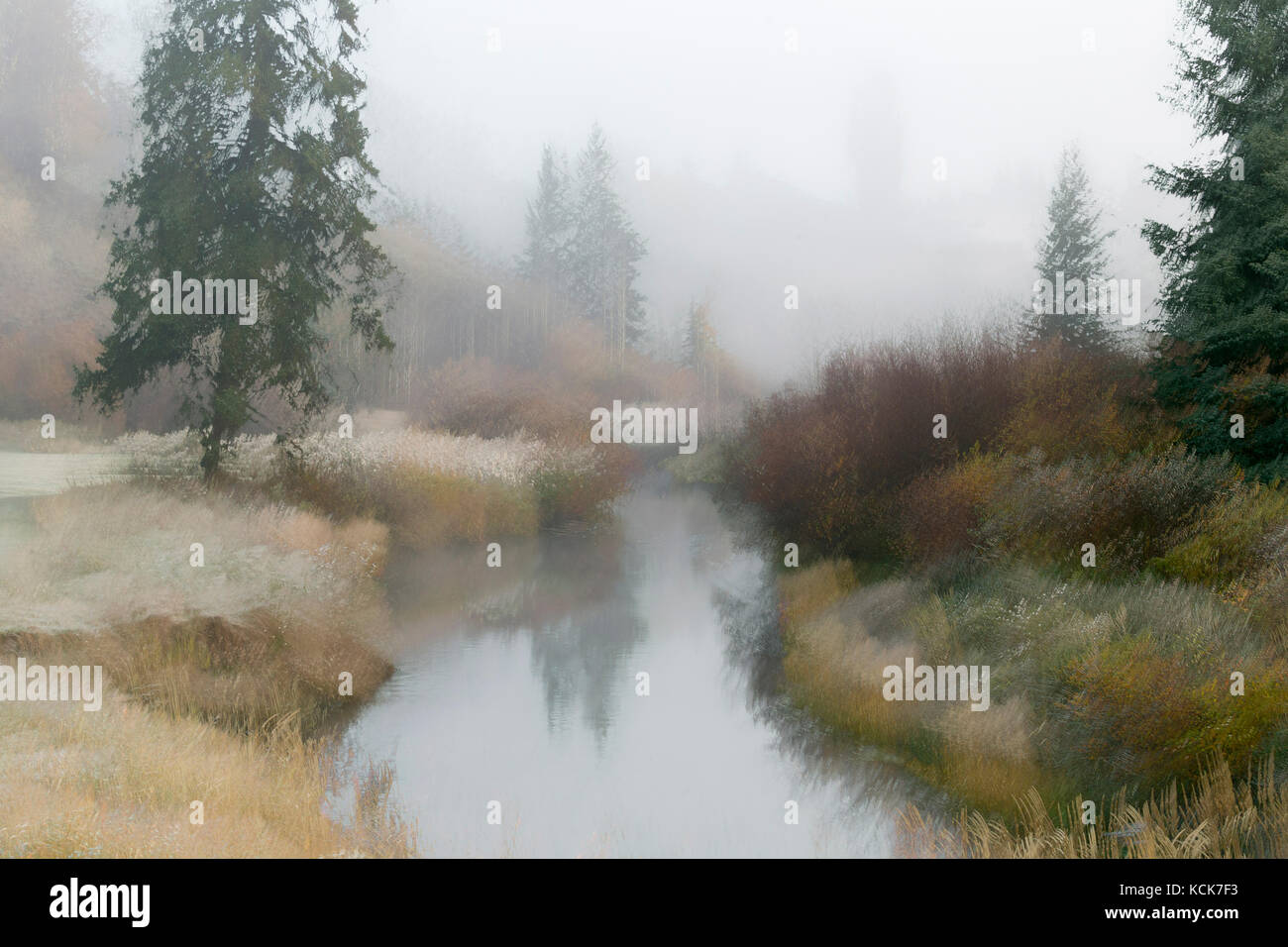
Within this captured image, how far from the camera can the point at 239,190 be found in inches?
590

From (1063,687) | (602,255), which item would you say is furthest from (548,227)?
(1063,687)

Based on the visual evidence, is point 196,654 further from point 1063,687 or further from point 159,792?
point 1063,687

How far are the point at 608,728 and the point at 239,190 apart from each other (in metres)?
10.4

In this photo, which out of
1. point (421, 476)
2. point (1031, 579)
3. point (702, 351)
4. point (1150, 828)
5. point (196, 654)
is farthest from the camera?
point (702, 351)

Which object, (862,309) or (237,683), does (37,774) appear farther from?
(862,309)

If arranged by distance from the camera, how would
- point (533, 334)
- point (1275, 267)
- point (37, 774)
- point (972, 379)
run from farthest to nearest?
point (533, 334) < point (972, 379) < point (1275, 267) < point (37, 774)

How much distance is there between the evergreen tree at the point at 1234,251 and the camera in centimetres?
1284

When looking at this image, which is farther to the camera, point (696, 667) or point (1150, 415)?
point (1150, 415)

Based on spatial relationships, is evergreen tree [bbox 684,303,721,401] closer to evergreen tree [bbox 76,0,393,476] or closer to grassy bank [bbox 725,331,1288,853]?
grassy bank [bbox 725,331,1288,853]

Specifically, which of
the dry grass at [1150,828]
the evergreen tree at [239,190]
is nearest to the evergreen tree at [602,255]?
the evergreen tree at [239,190]

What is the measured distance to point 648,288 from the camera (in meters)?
68.1
